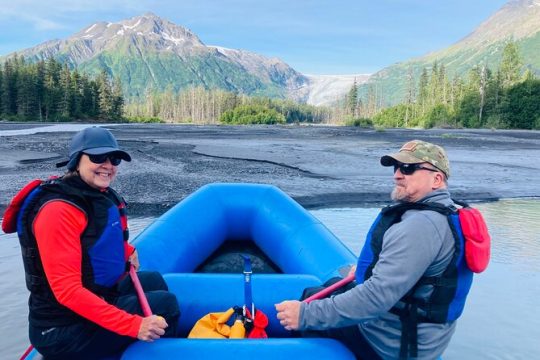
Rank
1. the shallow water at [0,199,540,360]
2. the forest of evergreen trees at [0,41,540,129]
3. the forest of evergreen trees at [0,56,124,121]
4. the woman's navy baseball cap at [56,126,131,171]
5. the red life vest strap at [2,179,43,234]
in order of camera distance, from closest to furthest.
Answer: the red life vest strap at [2,179,43,234] < the woman's navy baseball cap at [56,126,131,171] < the shallow water at [0,199,540,360] < the forest of evergreen trees at [0,41,540,129] < the forest of evergreen trees at [0,56,124,121]

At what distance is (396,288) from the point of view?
2021 mm

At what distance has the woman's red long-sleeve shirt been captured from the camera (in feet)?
6.88

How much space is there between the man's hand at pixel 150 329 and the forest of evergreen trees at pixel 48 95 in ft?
214

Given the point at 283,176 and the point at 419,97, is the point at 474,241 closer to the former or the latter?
the point at 283,176

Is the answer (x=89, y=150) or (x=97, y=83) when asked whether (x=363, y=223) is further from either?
(x=97, y=83)

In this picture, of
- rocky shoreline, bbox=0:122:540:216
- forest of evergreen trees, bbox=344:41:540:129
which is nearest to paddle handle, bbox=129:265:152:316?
rocky shoreline, bbox=0:122:540:216

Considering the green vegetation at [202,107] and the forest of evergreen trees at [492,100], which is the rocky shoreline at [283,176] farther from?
the green vegetation at [202,107]

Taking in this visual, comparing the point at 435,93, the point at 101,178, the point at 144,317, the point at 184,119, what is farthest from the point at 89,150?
the point at 184,119

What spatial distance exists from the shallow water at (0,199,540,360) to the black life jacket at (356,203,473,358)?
70.3 inches

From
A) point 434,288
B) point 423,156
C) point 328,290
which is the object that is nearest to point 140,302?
point 328,290

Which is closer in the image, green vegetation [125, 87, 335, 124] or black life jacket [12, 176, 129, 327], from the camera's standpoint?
black life jacket [12, 176, 129, 327]

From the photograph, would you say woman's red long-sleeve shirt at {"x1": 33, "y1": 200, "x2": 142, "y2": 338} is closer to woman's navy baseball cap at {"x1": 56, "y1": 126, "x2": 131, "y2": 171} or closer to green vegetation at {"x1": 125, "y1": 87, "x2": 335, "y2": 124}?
woman's navy baseball cap at {"x1": 56, "y1": 126, "x2": 131, "y2": 171}

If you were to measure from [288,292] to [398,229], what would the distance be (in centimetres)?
130

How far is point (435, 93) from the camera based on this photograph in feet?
261
